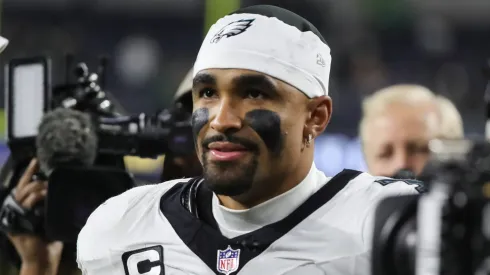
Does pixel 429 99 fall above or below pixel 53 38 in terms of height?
above

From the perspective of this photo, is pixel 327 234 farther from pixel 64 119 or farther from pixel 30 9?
pixel 30 9

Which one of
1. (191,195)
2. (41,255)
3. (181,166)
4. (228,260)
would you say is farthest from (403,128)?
(228,260)

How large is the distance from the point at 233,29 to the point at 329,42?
408cm

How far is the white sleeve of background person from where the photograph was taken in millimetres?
1825

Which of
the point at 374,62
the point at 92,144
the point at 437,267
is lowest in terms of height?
the point at 374,62

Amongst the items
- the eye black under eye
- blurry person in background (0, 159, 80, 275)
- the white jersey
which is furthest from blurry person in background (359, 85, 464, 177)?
the eye black under eye

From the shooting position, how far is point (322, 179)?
1809mm

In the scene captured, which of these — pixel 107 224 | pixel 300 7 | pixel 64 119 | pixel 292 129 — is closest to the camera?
pixel 292 129

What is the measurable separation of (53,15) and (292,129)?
14.2 ft

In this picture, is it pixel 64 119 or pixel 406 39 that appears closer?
pixel 64 119

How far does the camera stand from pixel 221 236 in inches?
69.2

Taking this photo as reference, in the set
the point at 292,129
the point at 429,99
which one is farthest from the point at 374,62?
the point at 292,129

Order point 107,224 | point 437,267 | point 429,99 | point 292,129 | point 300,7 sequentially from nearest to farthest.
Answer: point 437,267 → point 292,129 → point 107,224 → point 429,99 → point 300,7

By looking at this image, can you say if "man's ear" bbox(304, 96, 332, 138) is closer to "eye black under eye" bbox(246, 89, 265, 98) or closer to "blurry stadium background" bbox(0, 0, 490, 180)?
"eye black under eye" bbox(246, 89, 265, 98)
